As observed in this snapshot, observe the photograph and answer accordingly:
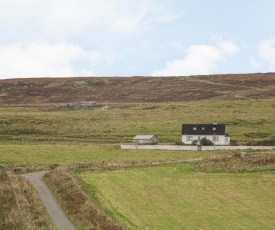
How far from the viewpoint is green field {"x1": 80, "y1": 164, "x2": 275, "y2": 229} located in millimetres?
32125

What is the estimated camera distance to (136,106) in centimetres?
15212

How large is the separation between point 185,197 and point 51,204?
38.5 feet

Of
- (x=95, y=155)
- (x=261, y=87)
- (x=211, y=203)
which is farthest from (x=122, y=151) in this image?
(x=261, y=87)

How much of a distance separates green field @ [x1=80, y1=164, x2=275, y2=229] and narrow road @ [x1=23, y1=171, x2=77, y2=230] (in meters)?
3.57

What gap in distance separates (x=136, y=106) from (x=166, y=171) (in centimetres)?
9965

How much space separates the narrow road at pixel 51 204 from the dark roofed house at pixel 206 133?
154 ft

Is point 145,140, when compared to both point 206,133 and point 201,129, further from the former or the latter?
point 206,133

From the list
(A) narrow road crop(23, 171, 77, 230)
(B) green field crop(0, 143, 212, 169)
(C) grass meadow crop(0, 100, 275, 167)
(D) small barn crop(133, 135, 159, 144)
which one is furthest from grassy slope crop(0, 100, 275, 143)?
(A) narrow road crop(23, 171, 77, 230)

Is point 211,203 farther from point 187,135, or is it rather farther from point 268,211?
point 187,135

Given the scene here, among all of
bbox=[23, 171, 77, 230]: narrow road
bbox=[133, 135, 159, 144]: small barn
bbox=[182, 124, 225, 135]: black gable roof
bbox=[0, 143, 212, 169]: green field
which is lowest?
bbox=[23, 171, 77, 230]: narrow road

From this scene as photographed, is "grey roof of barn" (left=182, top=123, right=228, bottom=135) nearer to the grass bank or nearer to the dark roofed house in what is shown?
the dark roofed house

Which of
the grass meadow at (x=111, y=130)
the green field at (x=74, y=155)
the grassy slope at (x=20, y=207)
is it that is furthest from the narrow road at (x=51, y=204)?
the grass meadow at (x=111, y=130)

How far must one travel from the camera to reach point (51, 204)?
3678 cm

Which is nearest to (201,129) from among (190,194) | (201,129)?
(201,129)
